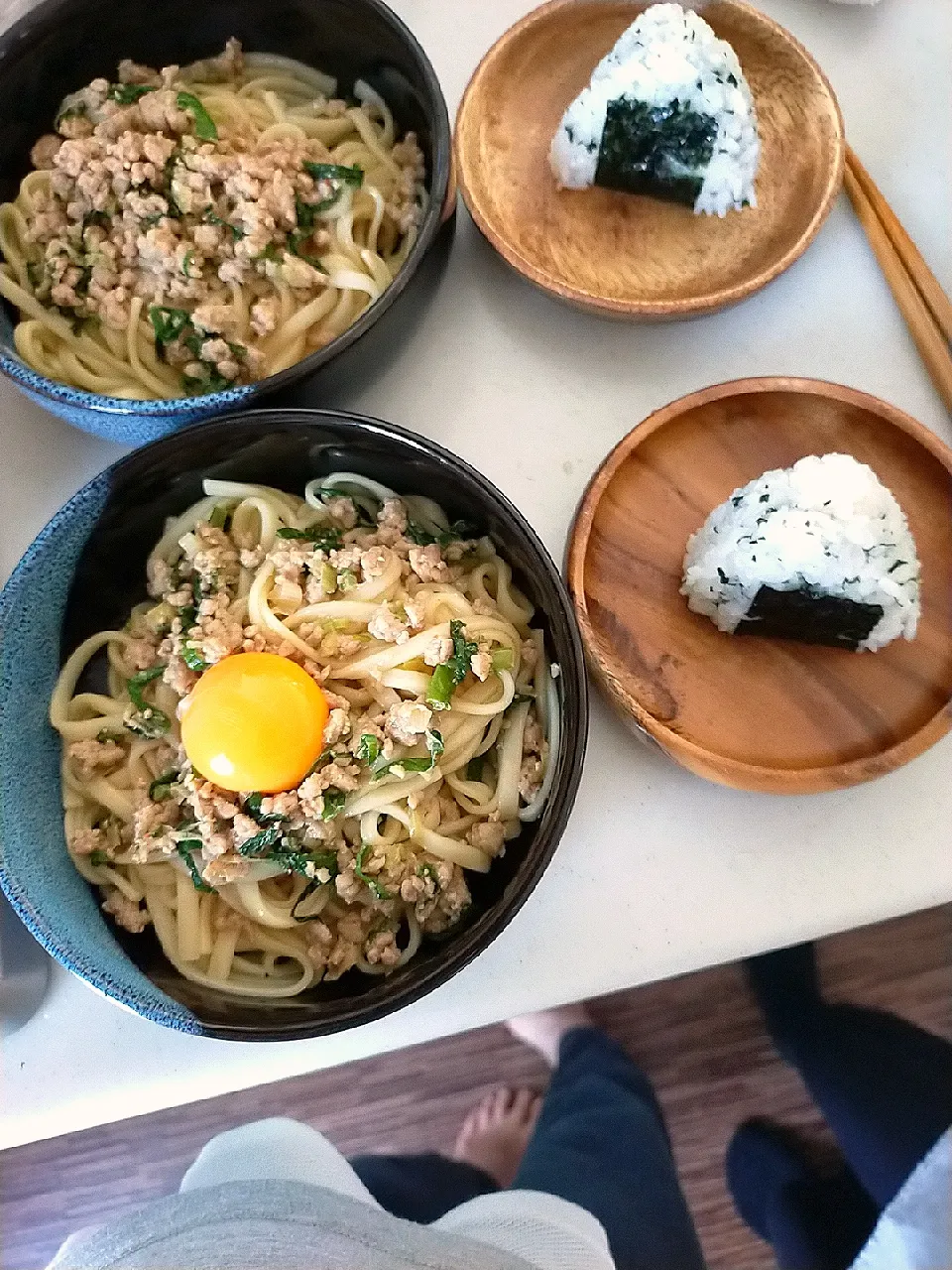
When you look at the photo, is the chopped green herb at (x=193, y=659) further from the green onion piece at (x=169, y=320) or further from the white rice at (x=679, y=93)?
the white rice at (x=679, y=93)

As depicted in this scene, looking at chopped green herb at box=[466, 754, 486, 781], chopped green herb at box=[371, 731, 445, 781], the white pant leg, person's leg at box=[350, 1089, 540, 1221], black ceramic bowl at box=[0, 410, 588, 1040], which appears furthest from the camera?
person's leg at box=[350, 1089, 540, 1221]

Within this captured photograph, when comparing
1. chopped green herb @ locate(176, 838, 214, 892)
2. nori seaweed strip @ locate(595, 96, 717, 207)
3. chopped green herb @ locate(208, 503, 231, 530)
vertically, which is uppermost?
nori seaweed strip @ locate(595, 96, 717, 207)

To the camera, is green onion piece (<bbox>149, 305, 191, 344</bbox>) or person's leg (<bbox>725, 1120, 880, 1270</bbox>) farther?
person's leg (<bbox>725, 1120, 880, 1270</bbox>)

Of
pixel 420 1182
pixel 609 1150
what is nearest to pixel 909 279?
pixel 609 1150

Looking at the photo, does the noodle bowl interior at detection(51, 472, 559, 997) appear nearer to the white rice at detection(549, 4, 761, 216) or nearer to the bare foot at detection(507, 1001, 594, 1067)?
the white rice at detection(549, 4, 761, 216)

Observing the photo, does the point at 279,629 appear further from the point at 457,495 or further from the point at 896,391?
the point at 896,391

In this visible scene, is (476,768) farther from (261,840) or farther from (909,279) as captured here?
(909,279)

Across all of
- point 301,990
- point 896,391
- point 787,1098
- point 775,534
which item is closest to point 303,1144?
point 301,990

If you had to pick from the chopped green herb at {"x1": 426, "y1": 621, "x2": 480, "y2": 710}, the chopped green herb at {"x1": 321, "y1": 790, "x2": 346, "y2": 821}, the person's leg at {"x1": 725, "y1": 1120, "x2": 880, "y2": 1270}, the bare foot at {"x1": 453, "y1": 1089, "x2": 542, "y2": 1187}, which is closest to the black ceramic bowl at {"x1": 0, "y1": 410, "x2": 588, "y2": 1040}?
the chopped green herb at {"x1": 426, "y1": 621, "x2": 480, "y2": 710}
